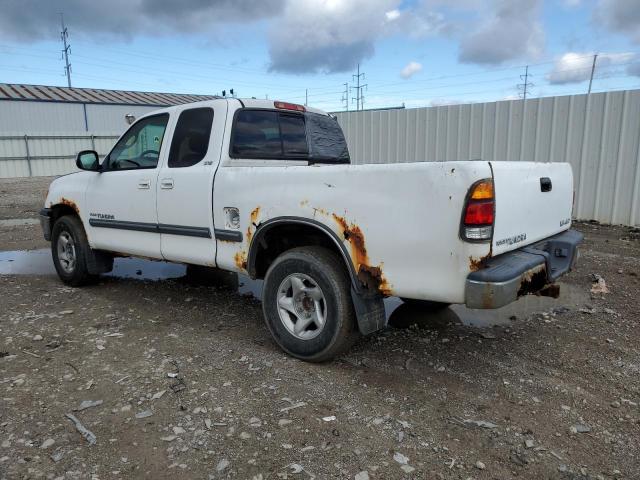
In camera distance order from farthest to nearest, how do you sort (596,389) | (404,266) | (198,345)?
(198,345) < (596,389) < (404,266)

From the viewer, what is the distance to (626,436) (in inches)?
109

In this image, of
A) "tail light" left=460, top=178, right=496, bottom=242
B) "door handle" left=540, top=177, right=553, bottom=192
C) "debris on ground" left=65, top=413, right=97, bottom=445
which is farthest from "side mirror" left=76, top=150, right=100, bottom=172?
"door handle" left=540, top=177, right=553, bottom=192

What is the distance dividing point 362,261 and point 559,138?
7346mm

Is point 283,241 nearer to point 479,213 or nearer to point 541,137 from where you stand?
point 479,213

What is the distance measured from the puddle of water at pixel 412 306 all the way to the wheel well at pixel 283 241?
53.7 inches

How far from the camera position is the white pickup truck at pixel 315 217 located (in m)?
2.85

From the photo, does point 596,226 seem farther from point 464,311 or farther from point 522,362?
point 522,362

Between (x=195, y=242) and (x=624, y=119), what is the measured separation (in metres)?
7.62

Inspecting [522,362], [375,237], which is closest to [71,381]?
[375,237]

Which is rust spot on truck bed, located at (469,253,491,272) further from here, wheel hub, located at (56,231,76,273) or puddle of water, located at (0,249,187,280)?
wheel hub, located at (56,231,76,273)

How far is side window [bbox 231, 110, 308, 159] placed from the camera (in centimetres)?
429

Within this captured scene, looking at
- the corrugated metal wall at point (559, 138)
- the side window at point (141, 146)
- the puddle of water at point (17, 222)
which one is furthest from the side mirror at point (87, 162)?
the corrugated metal wall at point (559, 138)

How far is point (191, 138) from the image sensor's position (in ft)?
14.6

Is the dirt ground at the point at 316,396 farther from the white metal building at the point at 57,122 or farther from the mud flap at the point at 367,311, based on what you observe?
the white metal building at the point at 57,122
